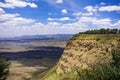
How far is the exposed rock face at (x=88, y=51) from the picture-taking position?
91.6 metres

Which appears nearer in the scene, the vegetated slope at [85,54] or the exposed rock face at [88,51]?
the vegetated slope at [85,54]

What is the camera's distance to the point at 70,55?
11038cm

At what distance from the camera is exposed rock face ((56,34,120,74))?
300ft

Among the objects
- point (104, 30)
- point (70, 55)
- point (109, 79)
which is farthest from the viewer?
point (104, 30)

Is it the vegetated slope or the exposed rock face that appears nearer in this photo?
the vegetated slope

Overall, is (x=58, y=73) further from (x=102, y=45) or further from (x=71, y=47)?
(x=102, y=45)

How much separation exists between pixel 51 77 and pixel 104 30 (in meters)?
33.4

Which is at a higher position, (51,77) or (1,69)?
(1,69)

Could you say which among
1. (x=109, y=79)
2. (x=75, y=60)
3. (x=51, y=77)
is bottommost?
(x=51, y=77)

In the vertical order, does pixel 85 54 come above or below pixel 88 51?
below

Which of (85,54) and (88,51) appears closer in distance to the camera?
(88,51)

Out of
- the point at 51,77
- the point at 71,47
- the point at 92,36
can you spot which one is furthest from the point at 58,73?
the point at 92,36

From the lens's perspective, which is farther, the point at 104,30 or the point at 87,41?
the point at 104,30

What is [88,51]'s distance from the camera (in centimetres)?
10019
